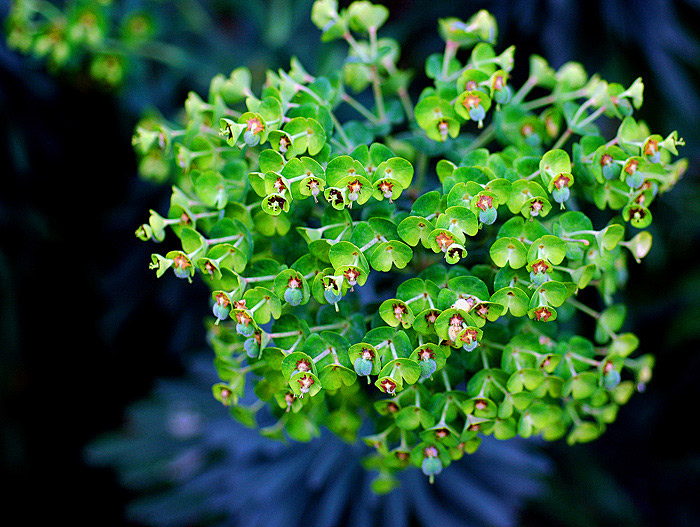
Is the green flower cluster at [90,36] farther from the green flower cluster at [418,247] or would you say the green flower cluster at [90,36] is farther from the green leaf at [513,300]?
the green leaf at [513,300]

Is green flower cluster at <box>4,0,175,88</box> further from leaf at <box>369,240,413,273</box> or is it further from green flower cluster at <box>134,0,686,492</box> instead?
leaf at <box>369,240,413,273</box>

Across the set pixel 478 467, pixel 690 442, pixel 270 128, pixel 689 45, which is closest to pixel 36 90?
pixel 270 128

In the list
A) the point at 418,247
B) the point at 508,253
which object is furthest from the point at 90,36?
the point at 508,253

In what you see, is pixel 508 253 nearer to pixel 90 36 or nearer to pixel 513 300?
pixel 513 300

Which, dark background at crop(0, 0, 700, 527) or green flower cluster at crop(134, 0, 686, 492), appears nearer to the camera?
green flower cluster at crop(134, 0, 686, 492)

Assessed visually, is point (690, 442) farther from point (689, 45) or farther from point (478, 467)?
point (689, 45)

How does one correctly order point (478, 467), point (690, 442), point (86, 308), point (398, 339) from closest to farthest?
point (398, 339), point (478, 467), point (690, 442), point (86, 308)

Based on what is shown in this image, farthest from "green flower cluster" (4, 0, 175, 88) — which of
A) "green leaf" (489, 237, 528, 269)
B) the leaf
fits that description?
"green leaf" (489, 237, 528, 269)
